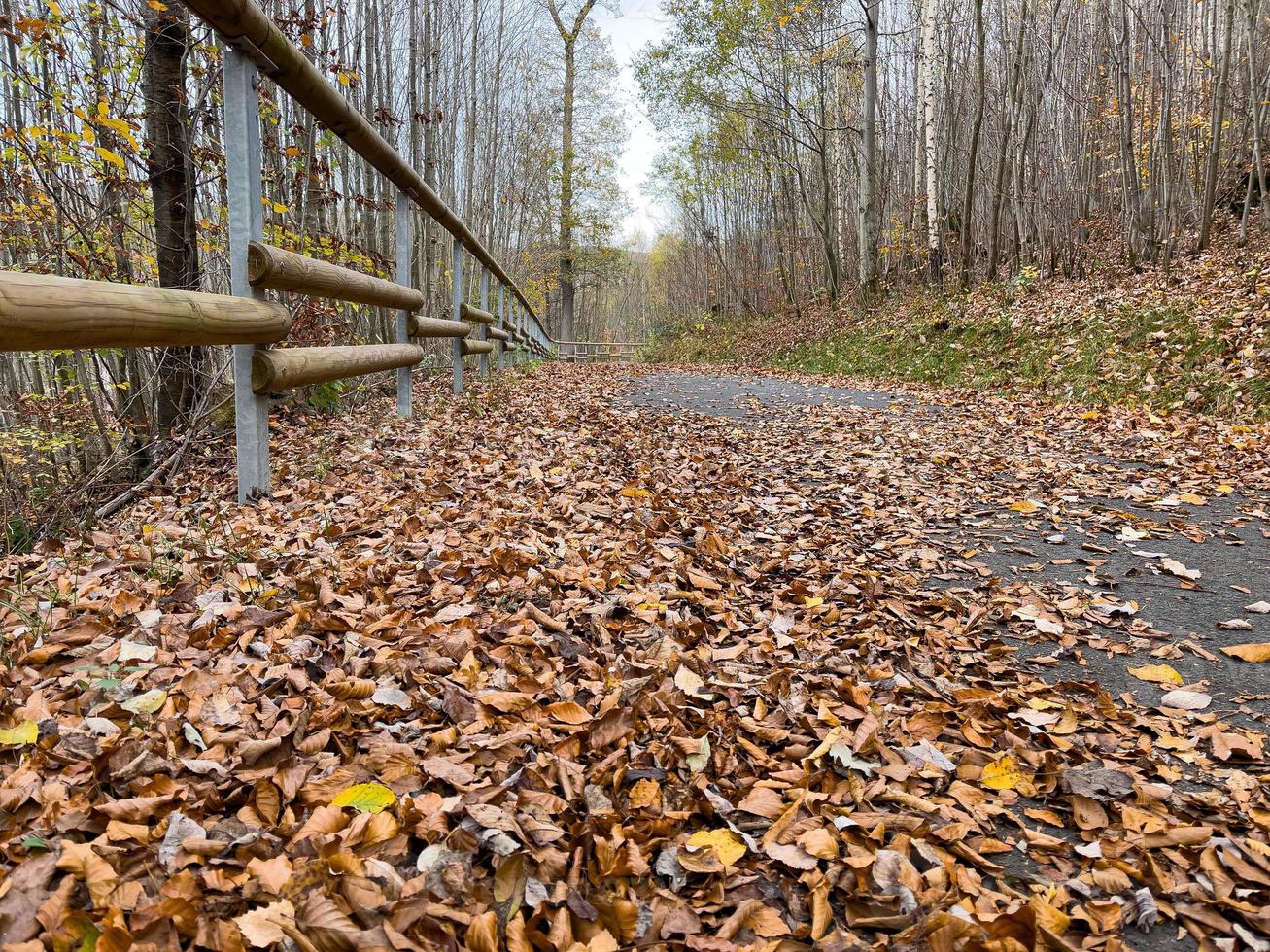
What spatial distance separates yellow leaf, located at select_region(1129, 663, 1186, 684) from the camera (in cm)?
212

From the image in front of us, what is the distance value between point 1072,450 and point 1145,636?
10.4ft

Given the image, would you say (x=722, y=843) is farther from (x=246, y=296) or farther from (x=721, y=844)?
(x=246, y=296)

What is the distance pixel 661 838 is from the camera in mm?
1463

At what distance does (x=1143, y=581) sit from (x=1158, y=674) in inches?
32.4

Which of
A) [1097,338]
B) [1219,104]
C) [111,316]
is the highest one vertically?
[1219,104]

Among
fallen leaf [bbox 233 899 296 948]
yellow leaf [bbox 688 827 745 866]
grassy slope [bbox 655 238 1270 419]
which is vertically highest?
grassy slope [bbox 655 238 1270 419]

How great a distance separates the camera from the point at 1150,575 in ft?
9.40

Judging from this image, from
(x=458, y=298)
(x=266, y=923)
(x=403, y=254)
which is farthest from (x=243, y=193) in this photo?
(x=458, y=298)

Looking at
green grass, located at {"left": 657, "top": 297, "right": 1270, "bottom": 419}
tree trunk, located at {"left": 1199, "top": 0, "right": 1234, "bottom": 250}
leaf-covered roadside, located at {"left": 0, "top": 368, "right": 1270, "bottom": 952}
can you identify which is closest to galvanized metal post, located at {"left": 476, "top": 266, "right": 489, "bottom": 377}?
leaf-covered roadside, located at {"left": 0, "top": 368, "right": 1270, "bottom": 952}

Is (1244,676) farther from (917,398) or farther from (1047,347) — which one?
(1047,347)

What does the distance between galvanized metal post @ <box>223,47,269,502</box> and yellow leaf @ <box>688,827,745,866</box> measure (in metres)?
2.45

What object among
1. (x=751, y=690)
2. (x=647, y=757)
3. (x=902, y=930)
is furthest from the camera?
(x=751, y=690)

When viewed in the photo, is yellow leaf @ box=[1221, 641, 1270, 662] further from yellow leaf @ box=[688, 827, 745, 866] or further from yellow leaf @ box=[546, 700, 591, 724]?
yellow leaf @ box=[546, 700, 591, 724]

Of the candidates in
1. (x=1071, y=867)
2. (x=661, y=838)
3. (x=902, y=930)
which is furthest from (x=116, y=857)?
(x=1071, y=867)
